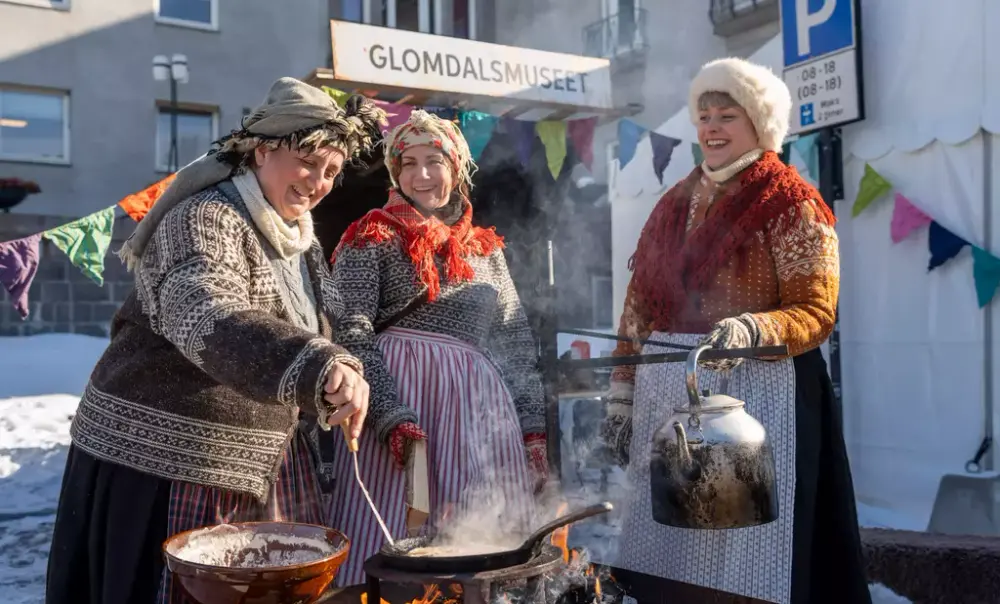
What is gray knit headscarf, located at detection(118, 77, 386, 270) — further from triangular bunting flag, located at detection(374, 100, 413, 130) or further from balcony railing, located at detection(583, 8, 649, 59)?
balcony railing, located at detection(583, 8, 649, 59)

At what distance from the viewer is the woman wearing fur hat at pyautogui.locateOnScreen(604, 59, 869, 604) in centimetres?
225

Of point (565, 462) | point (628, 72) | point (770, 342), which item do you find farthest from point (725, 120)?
point (628, 72)

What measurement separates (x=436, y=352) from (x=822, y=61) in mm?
3716

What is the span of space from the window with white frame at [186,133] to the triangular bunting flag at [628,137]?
10319 millimetres

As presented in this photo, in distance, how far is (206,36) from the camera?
14.6 meters

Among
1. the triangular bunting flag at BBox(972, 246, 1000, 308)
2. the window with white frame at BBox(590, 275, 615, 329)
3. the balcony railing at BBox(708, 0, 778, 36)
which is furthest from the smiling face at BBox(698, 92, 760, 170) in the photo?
the balcony railing at BBox(708, 0, 778, 36)

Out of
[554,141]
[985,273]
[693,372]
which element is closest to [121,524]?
[693,372]

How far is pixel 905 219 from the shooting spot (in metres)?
4.94

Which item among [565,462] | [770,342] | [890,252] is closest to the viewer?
[770,342]

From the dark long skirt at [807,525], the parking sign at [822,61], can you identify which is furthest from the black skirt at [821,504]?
the parking sign at [822,61]

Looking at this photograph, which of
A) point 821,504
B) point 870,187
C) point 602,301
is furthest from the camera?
point 602,301

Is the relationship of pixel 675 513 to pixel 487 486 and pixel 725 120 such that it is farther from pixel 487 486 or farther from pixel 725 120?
pixel 725 120

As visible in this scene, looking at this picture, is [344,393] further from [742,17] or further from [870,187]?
[742,17]

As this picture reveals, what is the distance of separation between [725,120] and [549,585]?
1.37 meters
